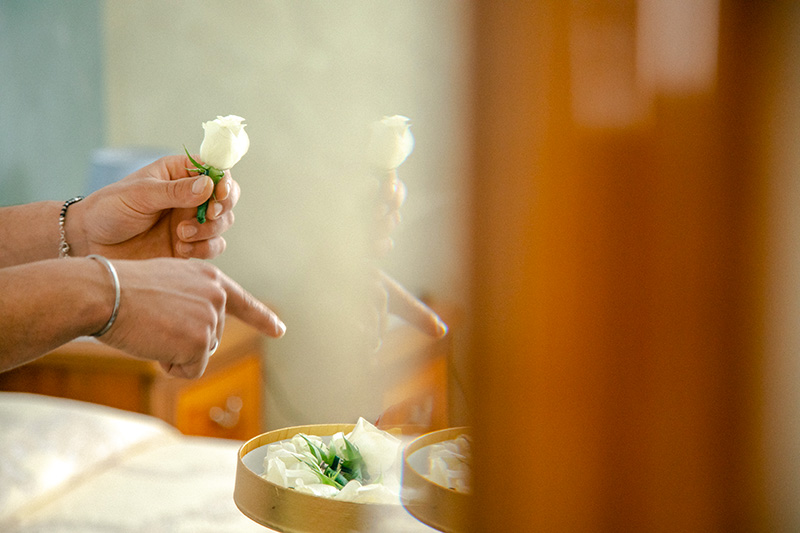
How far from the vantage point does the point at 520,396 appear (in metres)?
0.14

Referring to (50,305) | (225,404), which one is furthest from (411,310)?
(225,404)

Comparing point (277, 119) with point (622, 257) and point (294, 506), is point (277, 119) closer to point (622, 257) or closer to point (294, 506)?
point (294, 506)

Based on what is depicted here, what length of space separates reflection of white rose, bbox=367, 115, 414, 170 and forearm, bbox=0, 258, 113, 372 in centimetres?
30

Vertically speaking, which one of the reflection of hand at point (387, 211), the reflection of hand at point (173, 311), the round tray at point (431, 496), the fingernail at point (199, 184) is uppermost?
the reflection of hand at point (387, 211)

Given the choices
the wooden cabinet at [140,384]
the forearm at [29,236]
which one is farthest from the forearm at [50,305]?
the wooden cabinet at [140,384]

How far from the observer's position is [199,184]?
0.49 meters

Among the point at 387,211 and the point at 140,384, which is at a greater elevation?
the point at 387,211

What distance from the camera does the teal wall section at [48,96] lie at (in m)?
1.78

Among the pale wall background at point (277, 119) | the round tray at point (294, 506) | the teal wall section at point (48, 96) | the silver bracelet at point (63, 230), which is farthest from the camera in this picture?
the pale wall background at point (277, 119)

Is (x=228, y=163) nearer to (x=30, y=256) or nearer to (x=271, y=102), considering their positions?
(x=30, y=256)

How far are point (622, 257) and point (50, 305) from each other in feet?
1.45

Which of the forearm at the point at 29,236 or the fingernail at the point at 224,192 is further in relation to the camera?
the forearm at the point at 29,236

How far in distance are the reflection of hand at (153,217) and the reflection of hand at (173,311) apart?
0.21 feet

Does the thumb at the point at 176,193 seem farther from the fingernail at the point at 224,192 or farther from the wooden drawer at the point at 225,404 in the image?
the wooden drawer at the point at 225,404
